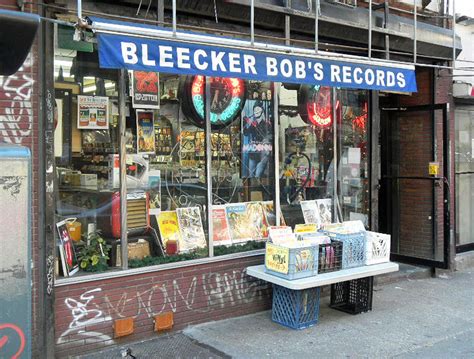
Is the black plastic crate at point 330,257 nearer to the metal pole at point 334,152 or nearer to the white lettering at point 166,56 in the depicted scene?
the metal pole at point 334,152

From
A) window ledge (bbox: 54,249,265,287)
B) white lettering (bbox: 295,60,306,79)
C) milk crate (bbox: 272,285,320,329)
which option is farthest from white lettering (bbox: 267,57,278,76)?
milk crate (bbox: 272,285,320,329)

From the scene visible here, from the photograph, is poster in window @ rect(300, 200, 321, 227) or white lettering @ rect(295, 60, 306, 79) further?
poster in window @ rect(300, 200, 321, 227)

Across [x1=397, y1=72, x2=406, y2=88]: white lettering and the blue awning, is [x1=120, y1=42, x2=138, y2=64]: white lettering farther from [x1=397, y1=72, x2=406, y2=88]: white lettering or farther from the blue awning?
[x1=397, y1=72, x2=406, y2=88]: white lettering

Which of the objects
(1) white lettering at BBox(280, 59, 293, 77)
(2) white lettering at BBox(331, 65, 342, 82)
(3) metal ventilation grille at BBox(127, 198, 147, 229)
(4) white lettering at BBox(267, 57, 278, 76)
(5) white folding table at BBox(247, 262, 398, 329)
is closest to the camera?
(4) white lettering at BBox(267, 57, 278, 76)

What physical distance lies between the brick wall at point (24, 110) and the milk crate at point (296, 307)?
241 centimetres

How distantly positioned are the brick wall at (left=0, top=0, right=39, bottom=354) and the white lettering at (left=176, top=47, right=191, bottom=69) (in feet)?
3.94

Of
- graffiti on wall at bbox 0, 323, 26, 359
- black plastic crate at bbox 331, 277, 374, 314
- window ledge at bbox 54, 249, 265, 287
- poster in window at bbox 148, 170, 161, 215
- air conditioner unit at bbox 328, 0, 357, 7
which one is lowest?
black plastic crate at bbox 331, 277, 374, 314

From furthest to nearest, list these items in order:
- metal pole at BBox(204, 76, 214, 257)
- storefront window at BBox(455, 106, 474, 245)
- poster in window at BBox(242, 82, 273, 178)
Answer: storefront window at BBox(455, 106, 474, 245) < poster in window at BBox(242, 82, 273, 178) < metal pole at BBox(204, 76, 214, 257)

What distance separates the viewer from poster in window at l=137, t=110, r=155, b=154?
5312 millimetres

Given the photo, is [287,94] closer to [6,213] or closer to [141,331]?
[141,331]

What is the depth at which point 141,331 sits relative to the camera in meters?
5.02

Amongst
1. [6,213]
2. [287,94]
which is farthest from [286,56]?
[6,213]

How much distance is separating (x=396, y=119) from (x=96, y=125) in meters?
5.14

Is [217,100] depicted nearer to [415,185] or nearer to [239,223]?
[239,223]
